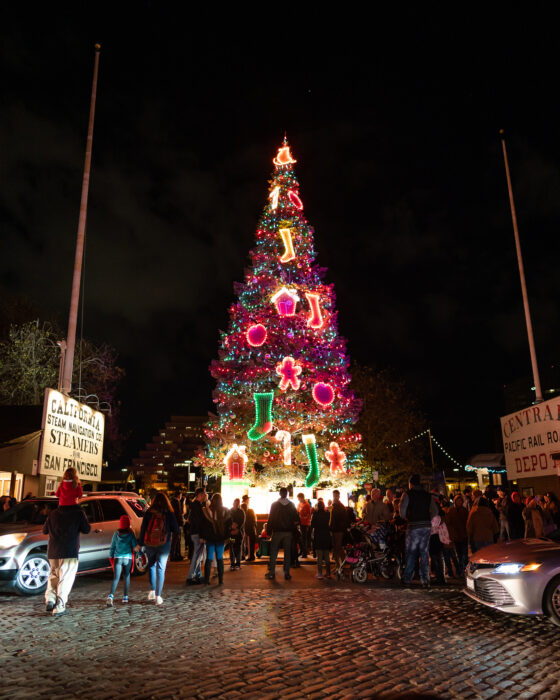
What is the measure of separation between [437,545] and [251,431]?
1155 centimetres

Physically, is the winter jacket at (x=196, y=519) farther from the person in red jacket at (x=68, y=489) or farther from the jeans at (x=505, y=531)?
the jeans at (x=505, y=531)

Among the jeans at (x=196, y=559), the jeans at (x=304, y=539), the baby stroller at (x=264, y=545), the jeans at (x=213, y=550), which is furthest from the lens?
the jeans at (x=304, y=539)

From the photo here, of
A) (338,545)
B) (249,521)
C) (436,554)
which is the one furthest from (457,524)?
(249,521)

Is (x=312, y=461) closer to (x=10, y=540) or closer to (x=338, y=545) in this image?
(x=338, y=545)

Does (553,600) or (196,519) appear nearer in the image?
(553,600)

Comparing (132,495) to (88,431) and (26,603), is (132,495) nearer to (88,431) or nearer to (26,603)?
(88,431)

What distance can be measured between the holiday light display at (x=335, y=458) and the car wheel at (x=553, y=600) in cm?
1576

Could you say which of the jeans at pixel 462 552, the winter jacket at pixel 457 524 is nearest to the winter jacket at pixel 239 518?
the winter jacket at pixel 457 524

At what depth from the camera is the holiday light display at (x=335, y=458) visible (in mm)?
22188

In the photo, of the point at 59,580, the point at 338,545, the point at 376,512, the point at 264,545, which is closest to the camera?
the point at 59,580

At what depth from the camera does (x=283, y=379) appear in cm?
2178

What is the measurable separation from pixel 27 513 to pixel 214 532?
3.64 metres

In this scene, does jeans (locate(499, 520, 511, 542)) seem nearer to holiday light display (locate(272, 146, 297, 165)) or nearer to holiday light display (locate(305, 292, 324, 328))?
holiday light display (locate(305, 292, 324, 328))

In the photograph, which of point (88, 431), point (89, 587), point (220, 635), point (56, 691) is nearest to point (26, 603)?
point (89, 587)
